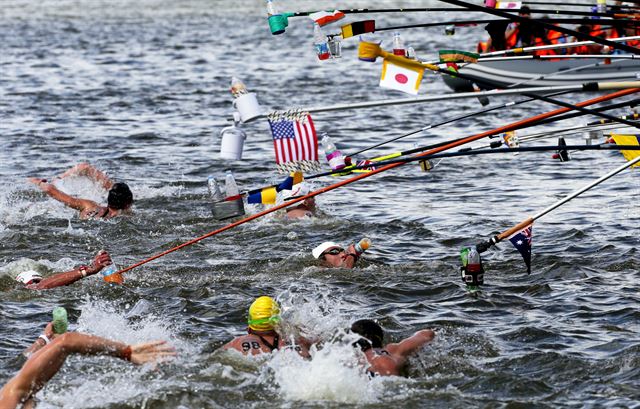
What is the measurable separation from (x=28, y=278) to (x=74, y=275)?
775mm

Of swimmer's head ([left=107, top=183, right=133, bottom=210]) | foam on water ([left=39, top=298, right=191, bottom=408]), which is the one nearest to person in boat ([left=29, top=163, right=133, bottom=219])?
swimmer's head ([left=107, top=183, right=133, bottom=210])

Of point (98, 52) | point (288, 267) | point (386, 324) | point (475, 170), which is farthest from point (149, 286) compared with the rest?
point (98, 52)

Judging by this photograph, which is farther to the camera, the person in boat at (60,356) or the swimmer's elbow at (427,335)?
the swimmer's elbow at (427,335)

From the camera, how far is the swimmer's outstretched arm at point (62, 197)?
17.3 metres

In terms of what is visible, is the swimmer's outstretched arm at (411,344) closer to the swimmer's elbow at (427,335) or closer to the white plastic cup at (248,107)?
the swimmer's elbow at (427,335)

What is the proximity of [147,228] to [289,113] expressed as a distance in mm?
6618

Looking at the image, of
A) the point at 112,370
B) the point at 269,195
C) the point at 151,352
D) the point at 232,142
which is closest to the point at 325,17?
the point at 269,195

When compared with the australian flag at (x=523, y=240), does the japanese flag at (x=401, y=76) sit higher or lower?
higher

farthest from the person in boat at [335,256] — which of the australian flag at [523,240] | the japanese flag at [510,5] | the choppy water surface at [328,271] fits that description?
the japanese flag at [510,5]

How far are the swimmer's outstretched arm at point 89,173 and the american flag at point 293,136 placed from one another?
28.8 ft

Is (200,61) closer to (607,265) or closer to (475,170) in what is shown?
(475,170)

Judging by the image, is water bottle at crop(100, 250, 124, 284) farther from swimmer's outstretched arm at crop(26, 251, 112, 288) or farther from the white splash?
the white splash

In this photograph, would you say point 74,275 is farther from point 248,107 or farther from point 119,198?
point 119,198

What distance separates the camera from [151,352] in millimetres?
8828
